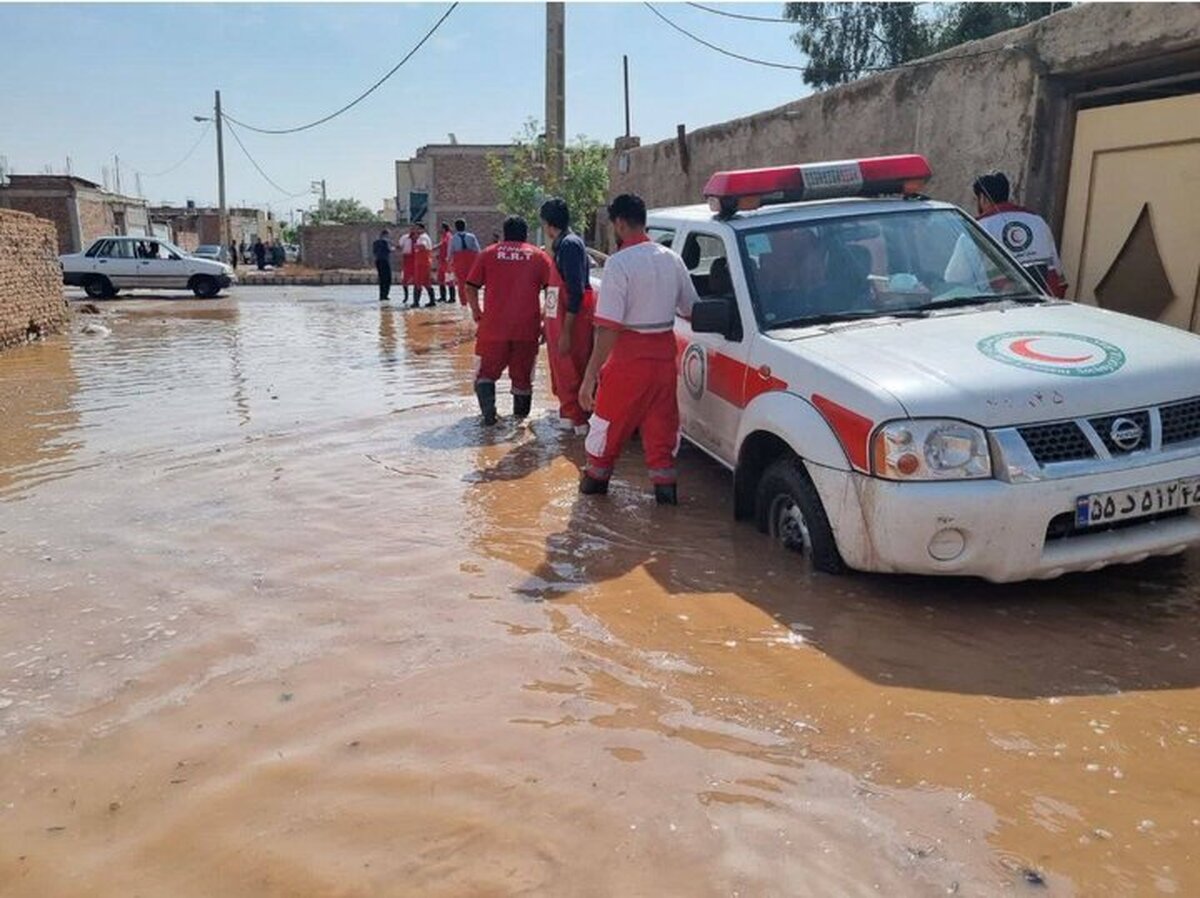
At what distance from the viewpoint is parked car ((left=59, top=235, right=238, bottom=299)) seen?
82.4 ft

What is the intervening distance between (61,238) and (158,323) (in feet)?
73.5

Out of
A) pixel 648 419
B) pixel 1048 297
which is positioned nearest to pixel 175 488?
pixel 648 419

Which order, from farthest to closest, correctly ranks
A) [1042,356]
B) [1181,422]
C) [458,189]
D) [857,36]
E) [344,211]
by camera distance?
[344,211] → [458,189] → [857,36] → [1042,356] → [1181,422]

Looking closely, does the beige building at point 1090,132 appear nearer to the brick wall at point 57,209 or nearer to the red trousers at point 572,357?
the red trousers at point 572,357

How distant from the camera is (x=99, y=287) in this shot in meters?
25.5

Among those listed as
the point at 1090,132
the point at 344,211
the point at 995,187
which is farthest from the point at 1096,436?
the point at 344,211

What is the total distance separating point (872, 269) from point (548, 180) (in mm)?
→ 15110

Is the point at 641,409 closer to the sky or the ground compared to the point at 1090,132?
closer to the ground

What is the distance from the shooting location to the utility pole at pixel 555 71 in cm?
1730

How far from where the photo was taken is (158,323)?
1800 centimetres

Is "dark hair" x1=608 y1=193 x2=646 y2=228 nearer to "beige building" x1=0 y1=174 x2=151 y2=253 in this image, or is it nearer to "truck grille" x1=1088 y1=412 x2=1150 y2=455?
"truck grille" x1=1088 y1=412 x2=1150 y2=455

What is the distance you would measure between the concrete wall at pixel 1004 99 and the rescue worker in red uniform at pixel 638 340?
12.2 ft

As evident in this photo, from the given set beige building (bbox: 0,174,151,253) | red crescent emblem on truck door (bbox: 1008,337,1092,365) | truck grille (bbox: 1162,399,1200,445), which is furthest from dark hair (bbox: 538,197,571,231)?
beige building (bbox: 0,174,151,253)

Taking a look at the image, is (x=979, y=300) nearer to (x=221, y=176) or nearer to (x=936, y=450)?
(x=936, y=450)
